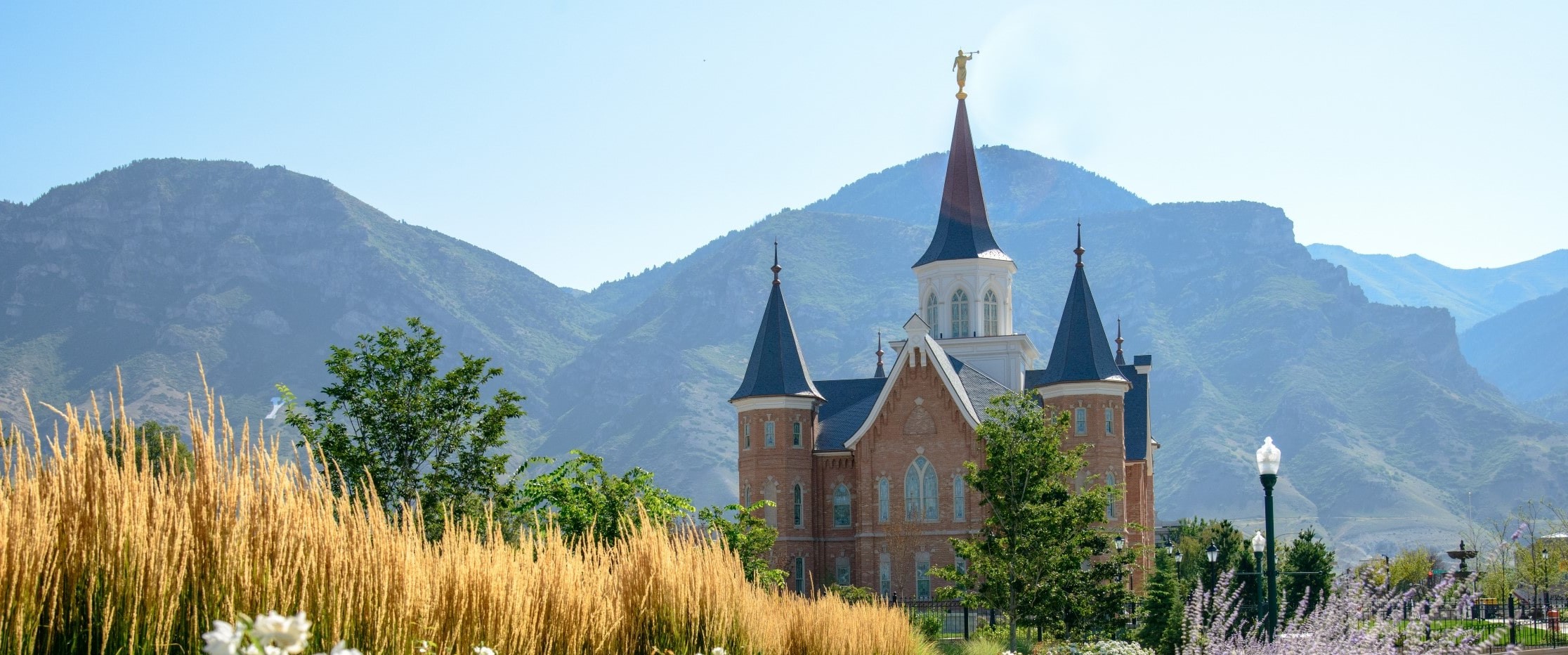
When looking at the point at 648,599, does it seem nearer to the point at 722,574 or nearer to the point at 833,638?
the point at 722,574

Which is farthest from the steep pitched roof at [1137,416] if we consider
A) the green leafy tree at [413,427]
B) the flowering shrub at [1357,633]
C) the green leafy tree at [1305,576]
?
the flowering shrub at [1357,633]

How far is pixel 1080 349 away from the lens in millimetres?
51688

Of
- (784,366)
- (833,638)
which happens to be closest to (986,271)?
(784,366)

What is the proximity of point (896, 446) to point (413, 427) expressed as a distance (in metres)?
28.9

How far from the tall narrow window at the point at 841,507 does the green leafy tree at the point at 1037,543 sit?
21059 mm

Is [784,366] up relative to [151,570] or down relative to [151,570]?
up

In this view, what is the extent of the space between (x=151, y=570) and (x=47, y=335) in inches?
7747

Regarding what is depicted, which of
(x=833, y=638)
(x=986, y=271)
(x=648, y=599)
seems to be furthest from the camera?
(x=986, y=271)

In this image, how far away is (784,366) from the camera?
54.0 meters

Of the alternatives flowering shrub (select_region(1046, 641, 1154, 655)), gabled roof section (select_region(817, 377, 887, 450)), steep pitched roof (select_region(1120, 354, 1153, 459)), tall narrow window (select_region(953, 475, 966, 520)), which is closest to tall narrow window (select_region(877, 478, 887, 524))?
gabled roof section (select_region(817, 377, 887, 450))

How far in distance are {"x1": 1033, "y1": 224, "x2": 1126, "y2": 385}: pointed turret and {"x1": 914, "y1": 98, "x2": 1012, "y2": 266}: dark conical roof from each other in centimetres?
906

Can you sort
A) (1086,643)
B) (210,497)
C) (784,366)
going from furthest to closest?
(784,366) < (1086,643) < (210,497)

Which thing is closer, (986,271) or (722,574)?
(722,574)

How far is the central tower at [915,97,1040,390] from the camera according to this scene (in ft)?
198
